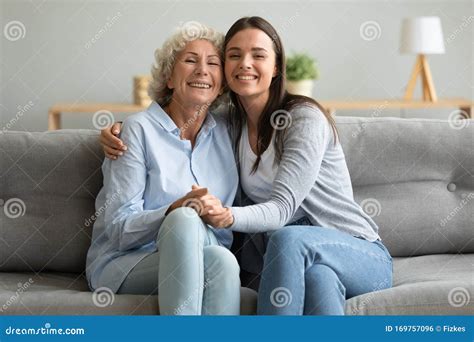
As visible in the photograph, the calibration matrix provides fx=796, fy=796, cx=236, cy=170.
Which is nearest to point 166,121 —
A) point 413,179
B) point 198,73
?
point 198,73

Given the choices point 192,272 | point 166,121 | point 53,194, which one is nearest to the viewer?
point 192,272

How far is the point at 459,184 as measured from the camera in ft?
8.07

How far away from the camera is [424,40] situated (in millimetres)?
5000

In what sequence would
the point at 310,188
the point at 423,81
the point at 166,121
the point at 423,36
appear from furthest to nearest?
the point at 423,81
the point at 423,36
the point at 166,121
the point at 310,188

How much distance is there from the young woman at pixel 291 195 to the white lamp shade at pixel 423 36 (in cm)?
299

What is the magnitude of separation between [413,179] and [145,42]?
10.8 ft

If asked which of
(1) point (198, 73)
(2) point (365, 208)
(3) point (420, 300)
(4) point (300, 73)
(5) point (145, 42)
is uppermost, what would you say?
(1) point (198, 73)

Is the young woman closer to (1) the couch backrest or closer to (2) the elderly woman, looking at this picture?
(2) the elderly woman

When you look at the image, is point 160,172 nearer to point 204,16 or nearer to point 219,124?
point 219,124

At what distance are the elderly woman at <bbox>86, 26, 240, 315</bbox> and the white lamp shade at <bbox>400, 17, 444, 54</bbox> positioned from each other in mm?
3050

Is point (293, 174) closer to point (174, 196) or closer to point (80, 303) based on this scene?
point (174, 196)

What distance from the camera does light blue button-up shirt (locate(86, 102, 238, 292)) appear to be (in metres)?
2.01

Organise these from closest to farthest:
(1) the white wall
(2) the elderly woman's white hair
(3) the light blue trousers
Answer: (3) the light blue trousers
(2) the elderly woman's white hair
(1) the white wall

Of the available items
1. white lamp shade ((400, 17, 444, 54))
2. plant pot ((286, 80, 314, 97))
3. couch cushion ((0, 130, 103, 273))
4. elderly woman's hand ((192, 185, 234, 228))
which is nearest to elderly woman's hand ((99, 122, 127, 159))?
couch cushion ((0, 130, 103, 273))
